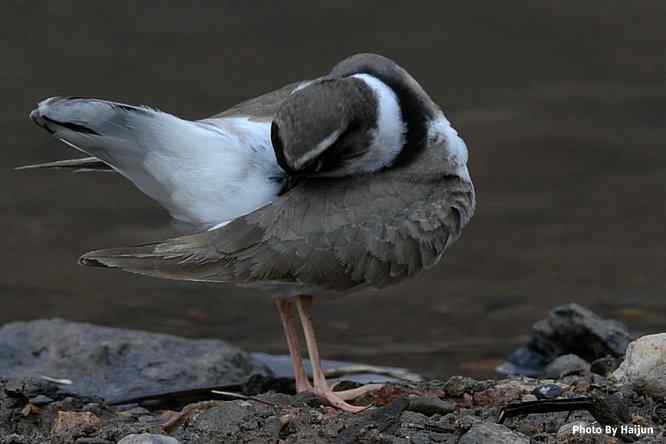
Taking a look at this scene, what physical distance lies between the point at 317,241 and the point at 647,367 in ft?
5.39

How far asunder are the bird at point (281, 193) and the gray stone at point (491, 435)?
1349mm

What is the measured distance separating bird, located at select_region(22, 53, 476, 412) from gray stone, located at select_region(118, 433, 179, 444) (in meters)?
1.35

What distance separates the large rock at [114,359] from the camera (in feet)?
25.4

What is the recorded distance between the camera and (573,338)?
27.3ft

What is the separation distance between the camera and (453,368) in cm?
924

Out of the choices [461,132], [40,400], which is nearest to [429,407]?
[40,400]

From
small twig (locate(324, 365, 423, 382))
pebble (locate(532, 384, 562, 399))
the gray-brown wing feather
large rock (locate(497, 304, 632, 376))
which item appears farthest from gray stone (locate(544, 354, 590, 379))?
the gray-brown wing feather

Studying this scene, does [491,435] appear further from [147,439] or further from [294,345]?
[294,345]

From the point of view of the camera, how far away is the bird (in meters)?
6.41

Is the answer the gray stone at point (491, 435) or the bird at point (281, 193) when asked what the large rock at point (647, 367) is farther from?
the bird at point (281, 193)

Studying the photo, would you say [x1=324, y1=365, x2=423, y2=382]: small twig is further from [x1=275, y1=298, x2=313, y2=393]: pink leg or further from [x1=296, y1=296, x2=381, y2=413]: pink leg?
[x1=296, y1=296, x2=381, y2=413]: pink leg

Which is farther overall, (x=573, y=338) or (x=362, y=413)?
(x=573, y=338)

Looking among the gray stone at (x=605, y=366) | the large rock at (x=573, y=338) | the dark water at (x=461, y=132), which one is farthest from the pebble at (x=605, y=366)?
the dark water at (x=461, y=132)

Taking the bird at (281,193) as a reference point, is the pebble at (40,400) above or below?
below
